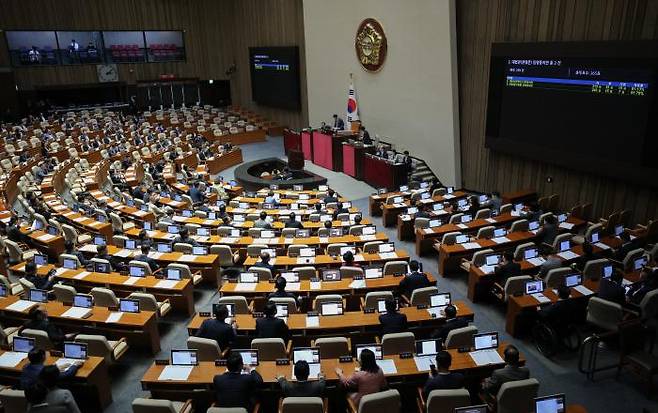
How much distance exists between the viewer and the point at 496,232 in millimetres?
10531

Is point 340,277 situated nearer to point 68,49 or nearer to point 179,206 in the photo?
point 179,206

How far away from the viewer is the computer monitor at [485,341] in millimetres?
6234

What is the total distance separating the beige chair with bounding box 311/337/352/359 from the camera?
6262 millimetres

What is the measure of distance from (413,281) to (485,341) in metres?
1.98

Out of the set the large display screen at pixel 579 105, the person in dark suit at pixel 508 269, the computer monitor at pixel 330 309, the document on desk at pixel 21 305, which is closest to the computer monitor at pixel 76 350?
the document on desk at pixel 21 305

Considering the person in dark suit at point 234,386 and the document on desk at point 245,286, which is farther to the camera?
the document on desk at point 245,286

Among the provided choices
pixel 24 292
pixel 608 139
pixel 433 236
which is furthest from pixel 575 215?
pixel 24 292

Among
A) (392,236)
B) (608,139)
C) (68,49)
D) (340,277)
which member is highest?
(68,49)

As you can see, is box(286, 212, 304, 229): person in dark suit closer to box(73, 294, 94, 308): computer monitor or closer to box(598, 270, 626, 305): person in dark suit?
box(73, 294, 94, 308): computer monitor

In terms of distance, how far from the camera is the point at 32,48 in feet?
93.4

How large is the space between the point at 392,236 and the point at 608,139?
5.67 m

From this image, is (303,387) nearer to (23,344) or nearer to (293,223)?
(23,344)

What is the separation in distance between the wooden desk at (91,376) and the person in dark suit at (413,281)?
464 centimetres

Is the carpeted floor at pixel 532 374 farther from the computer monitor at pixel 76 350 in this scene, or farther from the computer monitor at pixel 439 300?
the computer monitor at pixel 439 300
